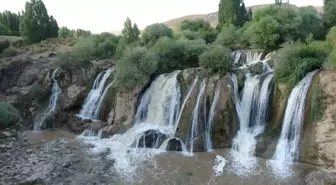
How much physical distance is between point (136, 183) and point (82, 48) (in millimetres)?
19711

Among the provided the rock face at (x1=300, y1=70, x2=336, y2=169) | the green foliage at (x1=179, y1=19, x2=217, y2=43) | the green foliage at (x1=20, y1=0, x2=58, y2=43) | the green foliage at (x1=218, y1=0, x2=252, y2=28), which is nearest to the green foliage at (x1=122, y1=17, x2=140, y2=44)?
the green foliage at (x1=179, y1=19, x2=217, y2=43)

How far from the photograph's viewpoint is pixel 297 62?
1872cm

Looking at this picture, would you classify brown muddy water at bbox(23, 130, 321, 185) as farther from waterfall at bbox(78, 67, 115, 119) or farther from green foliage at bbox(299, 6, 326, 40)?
green foliage at bbox(299, 6, 326, 40)

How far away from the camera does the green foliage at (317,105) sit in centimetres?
1661

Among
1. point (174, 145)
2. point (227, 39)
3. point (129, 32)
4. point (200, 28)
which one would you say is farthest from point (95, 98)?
point (200, 28)

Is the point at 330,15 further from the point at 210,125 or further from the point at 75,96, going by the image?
the point at 75,96

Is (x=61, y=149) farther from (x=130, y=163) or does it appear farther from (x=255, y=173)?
(x=255, y=173)

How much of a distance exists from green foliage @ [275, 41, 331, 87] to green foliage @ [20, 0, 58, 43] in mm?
39936

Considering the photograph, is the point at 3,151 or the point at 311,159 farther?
the point at 3,151

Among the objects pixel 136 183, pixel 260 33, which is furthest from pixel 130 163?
pixel 260 33

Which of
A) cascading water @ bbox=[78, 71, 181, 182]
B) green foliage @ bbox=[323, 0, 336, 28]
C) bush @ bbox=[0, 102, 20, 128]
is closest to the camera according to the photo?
cascading water @ bbox=[78, 71, 181, 182]

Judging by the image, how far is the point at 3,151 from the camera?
19859 millimetres

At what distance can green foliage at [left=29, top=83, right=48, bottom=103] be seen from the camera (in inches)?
1088

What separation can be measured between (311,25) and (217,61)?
12947mm
